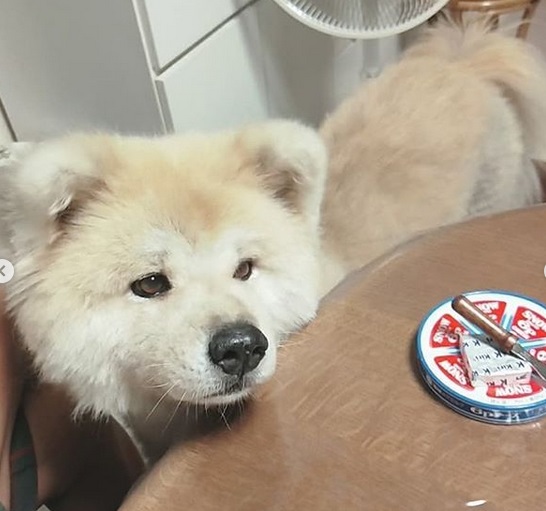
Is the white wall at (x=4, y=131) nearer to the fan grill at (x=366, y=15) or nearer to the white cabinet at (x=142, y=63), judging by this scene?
the white cabinet at (x=142, y=63)

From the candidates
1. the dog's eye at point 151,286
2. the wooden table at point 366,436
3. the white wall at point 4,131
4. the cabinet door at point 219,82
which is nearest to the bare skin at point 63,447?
the dog's eye at point 151,286

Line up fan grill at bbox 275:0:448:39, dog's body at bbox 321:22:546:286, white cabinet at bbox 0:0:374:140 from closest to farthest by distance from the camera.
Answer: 1. dog's body at bbox 321:22:546:286
2. white cabinet at bbox 0:0:374:140
3. fan grill at bbox 275:0:448:39

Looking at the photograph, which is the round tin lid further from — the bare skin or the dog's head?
the bare skin

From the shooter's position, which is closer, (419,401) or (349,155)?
(419,401)

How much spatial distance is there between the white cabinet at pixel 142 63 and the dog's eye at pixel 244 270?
27.5 inches

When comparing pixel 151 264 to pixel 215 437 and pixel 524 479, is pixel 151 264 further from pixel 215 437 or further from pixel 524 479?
pixel 524 479

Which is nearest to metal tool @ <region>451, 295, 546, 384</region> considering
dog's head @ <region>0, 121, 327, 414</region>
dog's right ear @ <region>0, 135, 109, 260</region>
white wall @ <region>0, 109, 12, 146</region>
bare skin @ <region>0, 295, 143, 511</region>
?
dog's head @ <region>0, 121, 327, 414</region>

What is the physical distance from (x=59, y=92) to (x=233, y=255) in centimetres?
94

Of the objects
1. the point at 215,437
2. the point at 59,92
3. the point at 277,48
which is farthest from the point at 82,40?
the point at 215,437

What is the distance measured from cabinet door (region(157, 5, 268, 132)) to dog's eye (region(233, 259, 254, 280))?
2.19 feet

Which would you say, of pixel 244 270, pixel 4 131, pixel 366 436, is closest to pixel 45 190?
pixel 244 270

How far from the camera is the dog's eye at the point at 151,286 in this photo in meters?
0.87

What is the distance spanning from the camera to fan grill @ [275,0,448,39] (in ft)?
5.26

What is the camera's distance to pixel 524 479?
708mm
